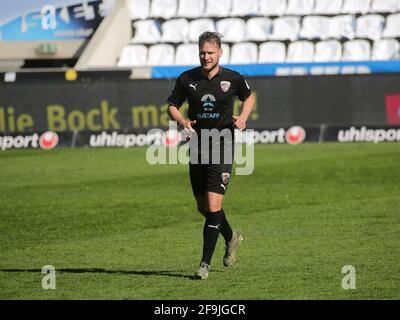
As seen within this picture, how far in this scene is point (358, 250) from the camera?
36.7 feet

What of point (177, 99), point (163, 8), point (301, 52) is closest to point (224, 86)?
point (177, 99)

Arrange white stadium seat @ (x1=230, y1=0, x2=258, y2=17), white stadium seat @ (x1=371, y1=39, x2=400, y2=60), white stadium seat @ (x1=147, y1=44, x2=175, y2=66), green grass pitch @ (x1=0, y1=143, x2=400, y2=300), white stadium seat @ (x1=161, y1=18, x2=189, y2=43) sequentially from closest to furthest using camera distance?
green grass pitch @ (x1=0, y1=143, x2=400, y2=300)
white stadium seat @ (x1=371, y1=39, x2=400, y2=60)
white stadium seat @ (x1=147, y1=44, x2=175, y2=66)
white stadium seat @ (x1=161, y1=18, x2=189, y2=43)
white stadium seat @ (x1=230, y1=0, x2=258, y2=17)

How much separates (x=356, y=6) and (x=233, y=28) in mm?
4351

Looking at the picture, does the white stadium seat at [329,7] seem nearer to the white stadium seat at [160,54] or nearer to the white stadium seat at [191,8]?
the white stadium seat at [191,8]

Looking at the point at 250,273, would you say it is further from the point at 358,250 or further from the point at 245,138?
the point at 245,138

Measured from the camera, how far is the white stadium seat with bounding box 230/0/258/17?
3556 centimetres

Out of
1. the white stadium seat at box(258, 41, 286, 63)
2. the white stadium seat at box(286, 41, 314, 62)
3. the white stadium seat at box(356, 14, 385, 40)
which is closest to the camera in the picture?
the white stadium seat at box(286, 41, 314, 62)

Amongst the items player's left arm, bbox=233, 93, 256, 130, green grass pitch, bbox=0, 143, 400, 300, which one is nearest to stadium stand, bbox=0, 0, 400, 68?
green grass pitch, bbox=0, 143, 400, 300

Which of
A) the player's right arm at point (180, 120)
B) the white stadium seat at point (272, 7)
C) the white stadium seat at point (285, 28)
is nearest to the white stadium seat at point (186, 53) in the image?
the white stadium seat at point (285, 28)

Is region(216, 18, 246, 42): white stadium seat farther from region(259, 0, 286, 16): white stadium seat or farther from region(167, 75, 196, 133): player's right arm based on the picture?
region(167, 75, 196, 133): player's right arm

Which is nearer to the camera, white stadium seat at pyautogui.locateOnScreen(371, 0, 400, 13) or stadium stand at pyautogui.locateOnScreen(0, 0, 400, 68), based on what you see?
stadium stand at pyautogui.locateOnScreen(0, 0, 400, 68)

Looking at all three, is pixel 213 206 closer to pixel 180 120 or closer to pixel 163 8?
pixel 180 120

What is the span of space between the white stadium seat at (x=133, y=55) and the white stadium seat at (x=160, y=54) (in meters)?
0.21

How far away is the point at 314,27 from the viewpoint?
113ft
